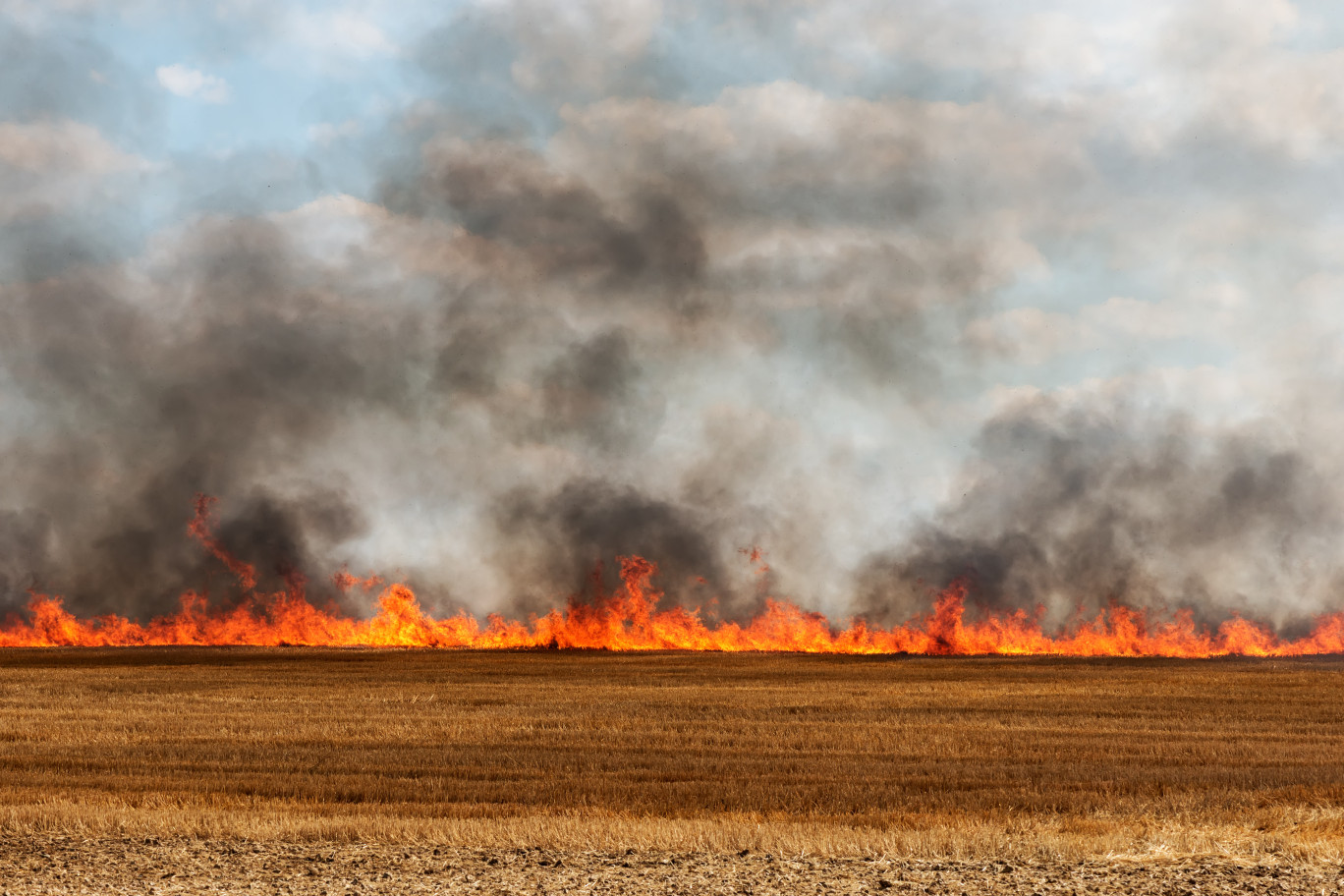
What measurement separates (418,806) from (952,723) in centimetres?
2287

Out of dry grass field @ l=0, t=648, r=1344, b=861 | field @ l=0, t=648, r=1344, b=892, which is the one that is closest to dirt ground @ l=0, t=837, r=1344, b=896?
field @ l=0, t=648, r=1344, b=892

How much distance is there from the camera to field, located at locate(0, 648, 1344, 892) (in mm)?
17625

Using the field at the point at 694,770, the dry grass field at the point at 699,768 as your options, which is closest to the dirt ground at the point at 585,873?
the field at the point at 694,770

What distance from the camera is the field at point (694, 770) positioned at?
57.8 feet

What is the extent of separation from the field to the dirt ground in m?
0.46

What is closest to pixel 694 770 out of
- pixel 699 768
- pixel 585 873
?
pixel 699 768

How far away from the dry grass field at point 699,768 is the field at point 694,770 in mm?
115

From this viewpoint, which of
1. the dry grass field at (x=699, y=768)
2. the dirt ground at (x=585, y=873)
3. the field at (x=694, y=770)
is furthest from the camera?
the dry grass field at (x=699, y=768)

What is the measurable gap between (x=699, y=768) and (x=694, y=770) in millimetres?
382

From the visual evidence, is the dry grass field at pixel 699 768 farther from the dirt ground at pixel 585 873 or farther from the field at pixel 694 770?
the dirt ground at pixel 585 873

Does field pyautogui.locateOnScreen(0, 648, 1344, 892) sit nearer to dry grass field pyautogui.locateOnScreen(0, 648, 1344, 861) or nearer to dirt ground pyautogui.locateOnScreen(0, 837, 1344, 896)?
dry grass field pyautogui.locateOnScreen(0, 648, 1344, 861)

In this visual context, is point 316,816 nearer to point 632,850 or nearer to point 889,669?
point 632,850

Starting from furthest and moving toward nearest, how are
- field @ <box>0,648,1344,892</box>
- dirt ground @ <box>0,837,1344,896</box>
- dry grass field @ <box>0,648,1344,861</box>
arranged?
dry grass field @ <box>0,648,1344,861</box>
field @ <box>0,648,1344,892</box>
dirt ground @ <box>0,837,1344,896</box>

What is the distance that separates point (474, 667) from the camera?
91312 mm
